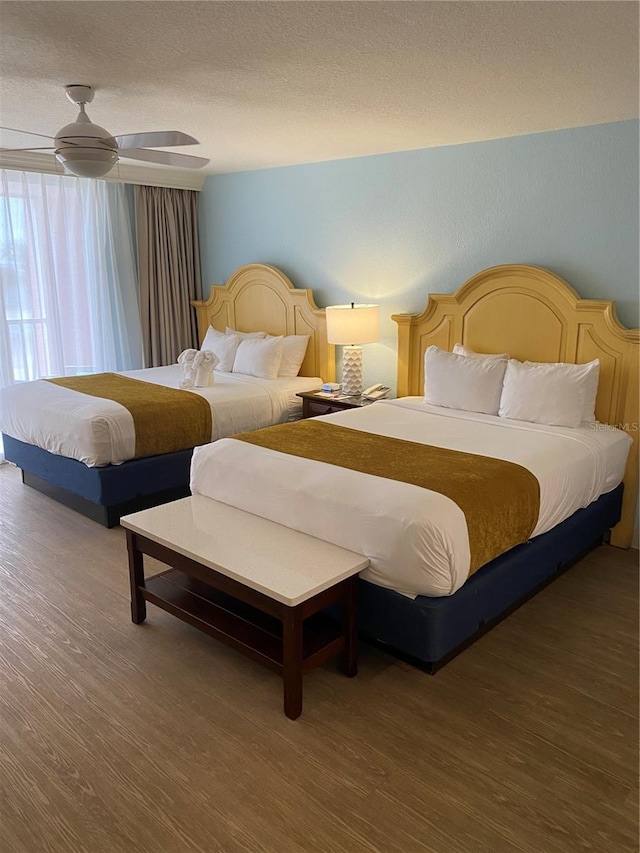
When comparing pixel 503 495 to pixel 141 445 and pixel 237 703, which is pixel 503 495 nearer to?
pixel 237 703

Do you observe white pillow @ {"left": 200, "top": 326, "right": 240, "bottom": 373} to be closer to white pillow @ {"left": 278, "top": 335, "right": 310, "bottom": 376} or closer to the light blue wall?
white pillow @ {"left": 278, "top": 335, "right": 310, "bottom": 376}

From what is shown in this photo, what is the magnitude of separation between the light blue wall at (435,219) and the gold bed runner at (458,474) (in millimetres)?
1414

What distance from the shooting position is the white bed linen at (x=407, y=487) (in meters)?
2.39

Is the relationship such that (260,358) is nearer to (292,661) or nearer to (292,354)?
(292,354)

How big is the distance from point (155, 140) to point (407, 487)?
75.1 inches

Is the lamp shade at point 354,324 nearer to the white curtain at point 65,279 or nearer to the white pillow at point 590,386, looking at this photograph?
the white pillow at point 590,386

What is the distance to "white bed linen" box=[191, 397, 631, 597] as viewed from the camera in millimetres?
2389

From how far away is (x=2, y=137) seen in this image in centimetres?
403

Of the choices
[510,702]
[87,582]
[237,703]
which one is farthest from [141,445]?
[510,702]

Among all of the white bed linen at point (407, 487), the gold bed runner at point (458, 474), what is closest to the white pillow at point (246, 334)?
the white bed linen at point (407, 487)

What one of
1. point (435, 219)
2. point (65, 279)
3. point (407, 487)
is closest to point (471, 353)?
point (435, 219)

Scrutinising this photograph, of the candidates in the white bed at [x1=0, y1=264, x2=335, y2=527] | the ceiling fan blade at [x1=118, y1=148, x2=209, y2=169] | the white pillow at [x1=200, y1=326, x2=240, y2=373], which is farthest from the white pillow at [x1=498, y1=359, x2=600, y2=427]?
the white pillow at [x1=200, y1=326, x2=240, y2=373]

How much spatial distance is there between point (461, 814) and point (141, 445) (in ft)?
9.20

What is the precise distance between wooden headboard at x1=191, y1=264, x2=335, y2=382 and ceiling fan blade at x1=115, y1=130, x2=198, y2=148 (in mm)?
2293
